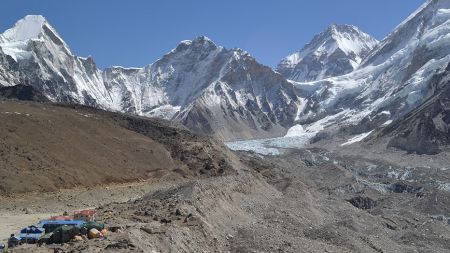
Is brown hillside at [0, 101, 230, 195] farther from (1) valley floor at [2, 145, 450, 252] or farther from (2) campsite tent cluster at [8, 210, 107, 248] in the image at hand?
(2) campsite tent cluster at [8, 210, 107, 248]

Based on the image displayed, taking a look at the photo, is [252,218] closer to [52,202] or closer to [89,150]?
[52,202]

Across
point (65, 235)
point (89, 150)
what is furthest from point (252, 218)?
point (89, 150)

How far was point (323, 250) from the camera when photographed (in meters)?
41.8

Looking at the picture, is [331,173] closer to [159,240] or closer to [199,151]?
[199,151]

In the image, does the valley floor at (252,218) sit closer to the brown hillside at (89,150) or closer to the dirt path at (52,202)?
the dirt path at (52,202)

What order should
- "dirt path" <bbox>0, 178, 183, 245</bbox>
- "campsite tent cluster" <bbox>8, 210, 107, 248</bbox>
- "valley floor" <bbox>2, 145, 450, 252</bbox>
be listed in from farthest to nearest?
"dirt path" <bbox>0, 178, 183, 245</bbox> < "valley floor" <bbox>2, 145, 450, 252</bbox> < "campsite tent cluster" <bbox>8, 210, 107, 248</bbox>

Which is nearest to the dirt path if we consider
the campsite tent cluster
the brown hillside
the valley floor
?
the valley floor

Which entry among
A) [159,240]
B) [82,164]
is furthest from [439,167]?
[159,240]

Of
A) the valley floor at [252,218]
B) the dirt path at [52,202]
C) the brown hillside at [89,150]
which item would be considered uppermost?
the brown hillside at [89,150]

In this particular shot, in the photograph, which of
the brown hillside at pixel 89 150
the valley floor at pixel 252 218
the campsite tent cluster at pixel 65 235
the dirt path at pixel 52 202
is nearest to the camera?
the campsite tent cluster at pixel 65 235

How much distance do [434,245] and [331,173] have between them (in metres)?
81.8

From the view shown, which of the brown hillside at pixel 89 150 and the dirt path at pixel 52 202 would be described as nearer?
the dirt path at pixel 52 202

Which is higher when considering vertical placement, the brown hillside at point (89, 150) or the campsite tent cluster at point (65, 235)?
the brown hillside at point (89, 150)

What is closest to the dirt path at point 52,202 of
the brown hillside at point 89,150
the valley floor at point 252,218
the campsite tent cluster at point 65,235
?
the valley floor at point 252,218
